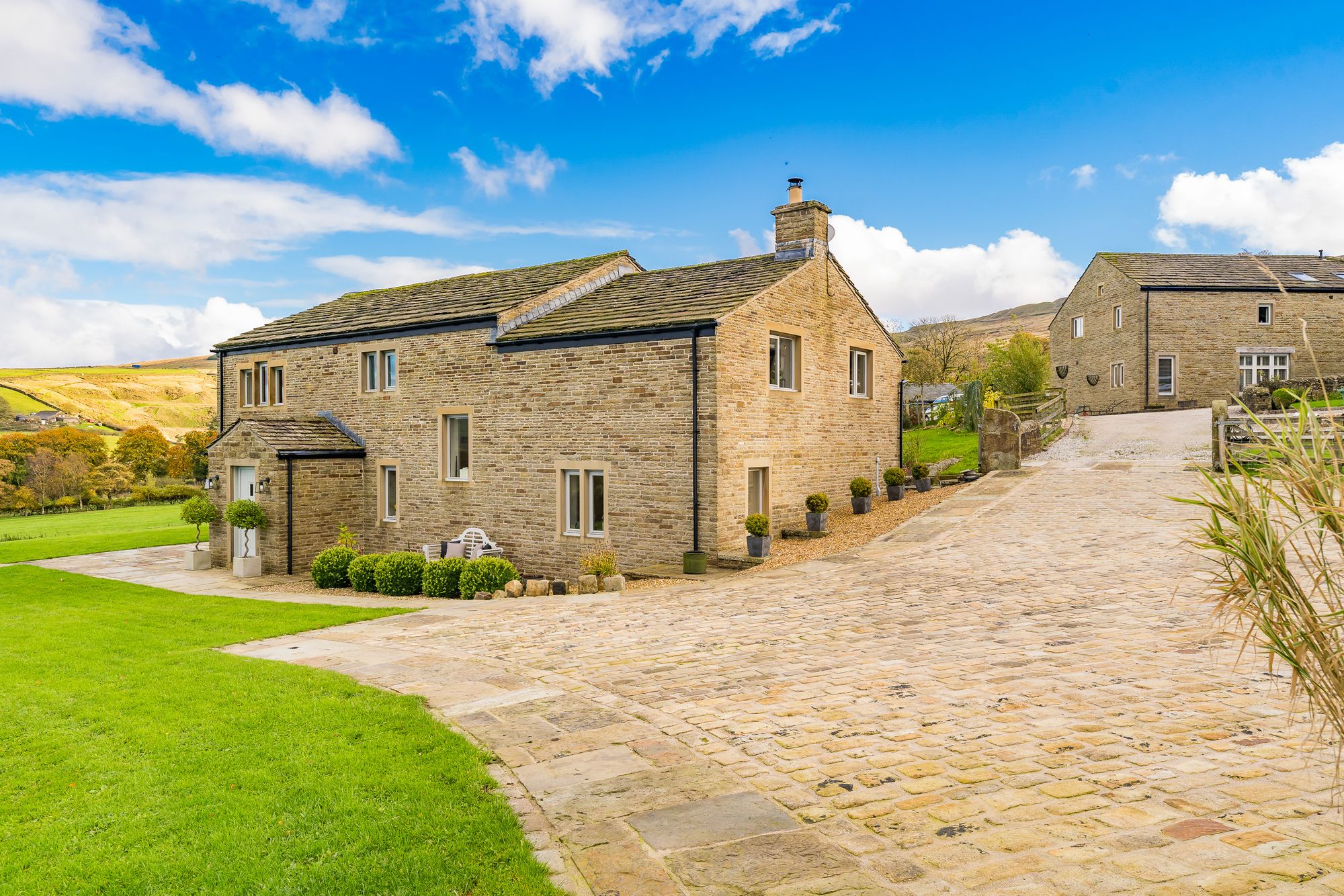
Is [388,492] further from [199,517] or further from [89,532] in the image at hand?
[89,532]

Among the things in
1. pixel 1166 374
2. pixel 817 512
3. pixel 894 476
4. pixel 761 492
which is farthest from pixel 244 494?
pixel 1166 374

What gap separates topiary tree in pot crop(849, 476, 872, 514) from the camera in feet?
69.8

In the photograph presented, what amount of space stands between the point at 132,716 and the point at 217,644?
4260 mm

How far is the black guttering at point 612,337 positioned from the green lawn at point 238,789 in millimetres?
10858

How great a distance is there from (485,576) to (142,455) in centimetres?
5986

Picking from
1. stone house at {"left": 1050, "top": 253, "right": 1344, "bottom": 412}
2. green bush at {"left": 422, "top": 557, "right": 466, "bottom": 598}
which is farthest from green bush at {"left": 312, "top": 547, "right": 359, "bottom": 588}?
stone house at {"left": 1050, "top": 253, "right": 1344, "bottom": 412}

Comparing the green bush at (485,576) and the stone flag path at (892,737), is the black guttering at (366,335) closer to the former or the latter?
the green bush at (485,576)

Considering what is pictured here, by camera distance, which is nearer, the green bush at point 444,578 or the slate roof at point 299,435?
the green bush at point 444,578

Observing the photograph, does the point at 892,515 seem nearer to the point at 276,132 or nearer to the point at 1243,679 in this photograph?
the point at 1243,679

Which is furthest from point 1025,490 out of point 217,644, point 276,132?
point 276,132

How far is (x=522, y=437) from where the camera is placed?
1994 cm

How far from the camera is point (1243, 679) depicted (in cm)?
693

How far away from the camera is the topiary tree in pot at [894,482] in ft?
73.8

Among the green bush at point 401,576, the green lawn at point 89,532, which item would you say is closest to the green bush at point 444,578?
the green bush at point 401,576
